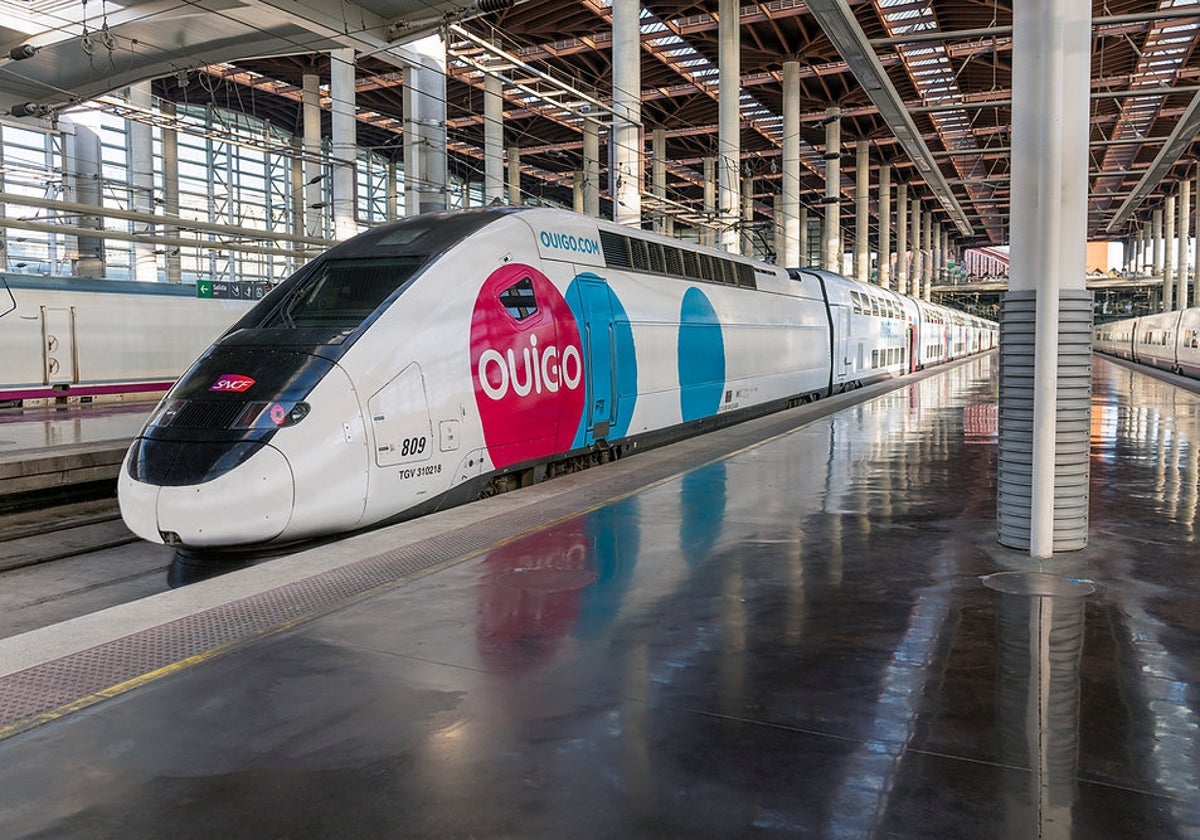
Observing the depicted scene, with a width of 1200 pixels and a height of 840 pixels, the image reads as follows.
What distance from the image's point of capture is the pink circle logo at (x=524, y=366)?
8242 mm

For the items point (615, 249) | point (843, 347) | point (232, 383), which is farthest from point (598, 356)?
point (843, 347)

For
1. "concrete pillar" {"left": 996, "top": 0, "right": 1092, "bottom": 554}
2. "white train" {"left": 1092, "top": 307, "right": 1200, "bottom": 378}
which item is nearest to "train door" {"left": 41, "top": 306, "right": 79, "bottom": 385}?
"concrete pillar" {"left": 996, "top": 0, "right": 1092, "bottom": 554}

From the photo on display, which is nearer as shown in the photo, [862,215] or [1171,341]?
[1171,341]

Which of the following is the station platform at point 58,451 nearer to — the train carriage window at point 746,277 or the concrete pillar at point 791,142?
the train carriage window at point 746,277

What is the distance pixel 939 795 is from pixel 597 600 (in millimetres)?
2446

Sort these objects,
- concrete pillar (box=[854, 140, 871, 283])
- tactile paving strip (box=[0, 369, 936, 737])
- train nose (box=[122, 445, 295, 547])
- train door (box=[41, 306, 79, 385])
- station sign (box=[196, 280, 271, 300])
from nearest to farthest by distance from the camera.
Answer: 1. tactile paving strip (box=[0, 369, 936, 737])
2. train nose (box=[122, 445, 295, 547])
3. train door (box=[41, 306, 79, 385])
4. station sign (box=[196, 280, 271, 300])
5. concrete pillar (box=[854, 140, 871, 283])

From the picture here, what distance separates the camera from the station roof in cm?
1426

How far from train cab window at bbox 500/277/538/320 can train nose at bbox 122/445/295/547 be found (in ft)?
9.29

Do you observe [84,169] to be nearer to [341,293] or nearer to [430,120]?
[430,120]

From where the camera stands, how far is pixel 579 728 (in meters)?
3.45

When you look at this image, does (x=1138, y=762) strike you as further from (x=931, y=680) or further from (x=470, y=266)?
(x=470, y=266)

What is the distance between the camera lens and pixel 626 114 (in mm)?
21984

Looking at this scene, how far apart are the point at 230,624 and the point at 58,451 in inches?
318

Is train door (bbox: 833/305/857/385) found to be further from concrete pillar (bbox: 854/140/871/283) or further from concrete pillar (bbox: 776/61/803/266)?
concrete pillar (bbox: 854/140/871/283)
